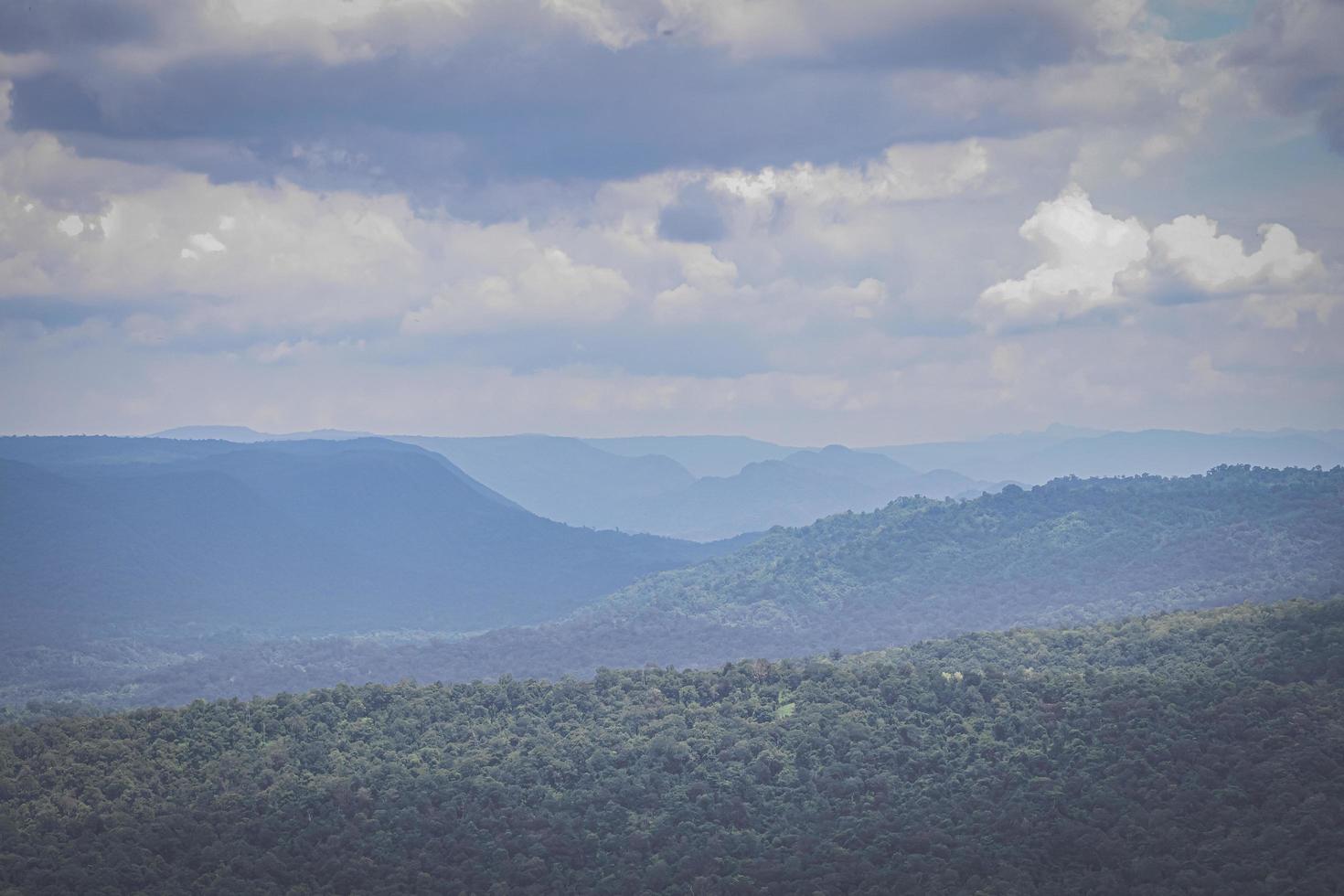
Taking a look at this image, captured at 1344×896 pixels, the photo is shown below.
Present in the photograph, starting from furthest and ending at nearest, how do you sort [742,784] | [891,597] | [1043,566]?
1. [891,597]
2. [1043,566]
3. [742,784]

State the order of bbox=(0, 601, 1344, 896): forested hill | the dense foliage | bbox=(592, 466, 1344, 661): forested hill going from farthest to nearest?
1. the dense foliage
2. bbox=(592, 466, 1344, 661): forested hill
3. bbox=(0, 601, 1344, 896): forested hill

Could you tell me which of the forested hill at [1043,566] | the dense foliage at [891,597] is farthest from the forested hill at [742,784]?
the dense foliage at [891,597]

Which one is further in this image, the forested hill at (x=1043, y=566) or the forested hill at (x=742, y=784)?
the forested hill at (x=1043, y=566)

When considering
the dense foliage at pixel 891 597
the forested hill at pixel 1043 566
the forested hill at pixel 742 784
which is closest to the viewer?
the forested hill at pixel 742 784

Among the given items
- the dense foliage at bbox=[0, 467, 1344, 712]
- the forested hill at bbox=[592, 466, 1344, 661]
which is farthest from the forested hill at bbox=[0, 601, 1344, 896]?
the dense foliage at bbox=[0, 467, 1344, 712]

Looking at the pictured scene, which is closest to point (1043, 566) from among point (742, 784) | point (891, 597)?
point (891, 597)

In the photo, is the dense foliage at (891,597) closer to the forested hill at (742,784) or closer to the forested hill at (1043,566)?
the forested hill at (1043,566)

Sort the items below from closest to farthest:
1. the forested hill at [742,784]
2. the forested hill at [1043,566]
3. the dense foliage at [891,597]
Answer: the forested hill at [742,784], the forested hill at [1043,566], the dense foliage at [891,597]

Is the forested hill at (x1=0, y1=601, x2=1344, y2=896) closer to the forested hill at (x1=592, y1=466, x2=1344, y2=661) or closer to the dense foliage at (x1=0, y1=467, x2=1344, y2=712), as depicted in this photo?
the forested hill at (x1=592, y1=466, x2=1344, y2=661)

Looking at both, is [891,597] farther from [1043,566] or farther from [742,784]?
[742,784]

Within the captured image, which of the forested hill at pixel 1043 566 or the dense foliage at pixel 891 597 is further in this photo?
the dense foliage at pixel 891 597
